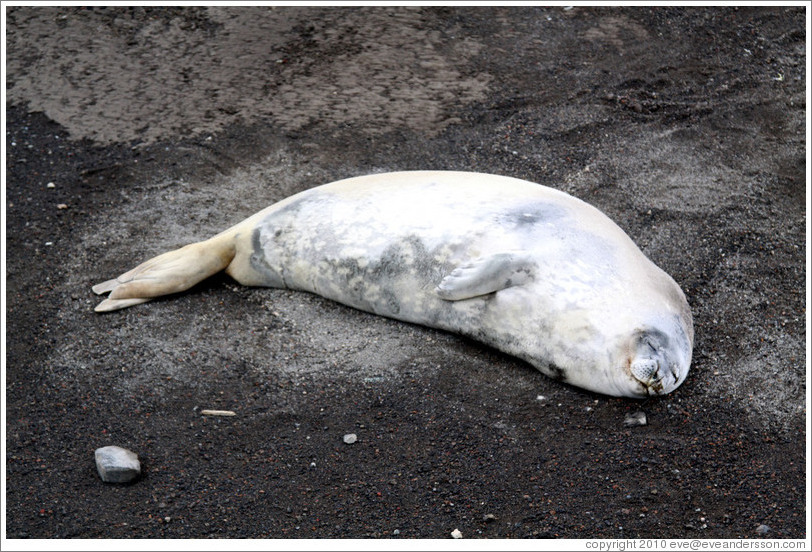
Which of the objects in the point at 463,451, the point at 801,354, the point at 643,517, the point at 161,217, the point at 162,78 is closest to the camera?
the point at 643,517

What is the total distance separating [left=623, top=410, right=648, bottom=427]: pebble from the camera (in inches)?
137

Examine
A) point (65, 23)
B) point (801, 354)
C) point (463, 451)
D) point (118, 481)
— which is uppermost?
point (65, 23)

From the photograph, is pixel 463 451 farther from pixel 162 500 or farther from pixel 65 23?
pixel 65 23

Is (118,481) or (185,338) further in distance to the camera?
(185,338)

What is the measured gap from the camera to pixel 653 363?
11.1ft

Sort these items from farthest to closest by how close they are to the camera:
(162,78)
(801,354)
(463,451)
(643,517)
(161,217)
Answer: (162,78)
(161,217)
(801,354)
(463,451)
(643,517)

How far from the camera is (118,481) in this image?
10.7ft

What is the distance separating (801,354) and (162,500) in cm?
271

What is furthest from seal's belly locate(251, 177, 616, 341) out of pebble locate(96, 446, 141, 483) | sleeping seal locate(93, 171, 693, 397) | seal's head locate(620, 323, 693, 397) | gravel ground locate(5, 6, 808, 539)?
pebble locate(96, 446, 141, 483)

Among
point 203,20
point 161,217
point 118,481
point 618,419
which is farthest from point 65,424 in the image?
point 203,20

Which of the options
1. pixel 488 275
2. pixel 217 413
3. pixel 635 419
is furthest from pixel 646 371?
pixel 217 413

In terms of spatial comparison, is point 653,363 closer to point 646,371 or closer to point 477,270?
point 646,371

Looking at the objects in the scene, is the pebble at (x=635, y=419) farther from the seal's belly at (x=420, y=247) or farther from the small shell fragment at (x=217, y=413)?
the small shell fragment at (x=217, y=413)

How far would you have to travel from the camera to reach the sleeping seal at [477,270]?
11.5 feet
